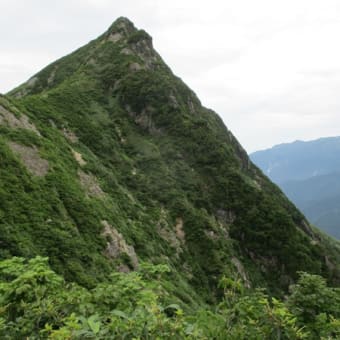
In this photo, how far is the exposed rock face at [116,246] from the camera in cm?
3062

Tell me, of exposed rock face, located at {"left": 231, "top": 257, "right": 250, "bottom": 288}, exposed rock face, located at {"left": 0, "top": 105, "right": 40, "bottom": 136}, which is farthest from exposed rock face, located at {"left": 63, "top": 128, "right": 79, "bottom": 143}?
exposed rock face, located at {"left": 231, "top": 257, "right": 250, "bottom": 288}

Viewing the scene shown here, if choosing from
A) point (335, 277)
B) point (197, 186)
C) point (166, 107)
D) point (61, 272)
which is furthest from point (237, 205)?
point (61, 272)

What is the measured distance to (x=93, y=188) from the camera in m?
38.9

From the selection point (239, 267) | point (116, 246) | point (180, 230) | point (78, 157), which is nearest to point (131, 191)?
point (180, 230)

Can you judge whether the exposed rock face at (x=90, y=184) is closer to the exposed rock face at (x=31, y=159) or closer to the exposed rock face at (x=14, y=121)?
the exposed rock face at (x=31, y=159)

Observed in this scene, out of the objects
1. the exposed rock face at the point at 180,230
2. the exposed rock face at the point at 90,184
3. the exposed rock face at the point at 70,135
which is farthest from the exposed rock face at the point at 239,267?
the exposed rock face at the point at 70,135

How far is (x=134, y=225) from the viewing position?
39.1 m

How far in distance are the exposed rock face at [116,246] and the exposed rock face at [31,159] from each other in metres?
8.20

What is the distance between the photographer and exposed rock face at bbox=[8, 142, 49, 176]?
1293 inches

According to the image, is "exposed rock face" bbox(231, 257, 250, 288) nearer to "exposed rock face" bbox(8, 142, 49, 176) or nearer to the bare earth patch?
the bare earth patch

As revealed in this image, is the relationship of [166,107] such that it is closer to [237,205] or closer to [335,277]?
[237,205]

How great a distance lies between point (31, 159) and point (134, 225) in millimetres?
13635

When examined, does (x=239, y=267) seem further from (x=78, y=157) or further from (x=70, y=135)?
(x=70, y=135)

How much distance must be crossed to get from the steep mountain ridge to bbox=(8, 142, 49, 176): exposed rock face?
0.15 metres
